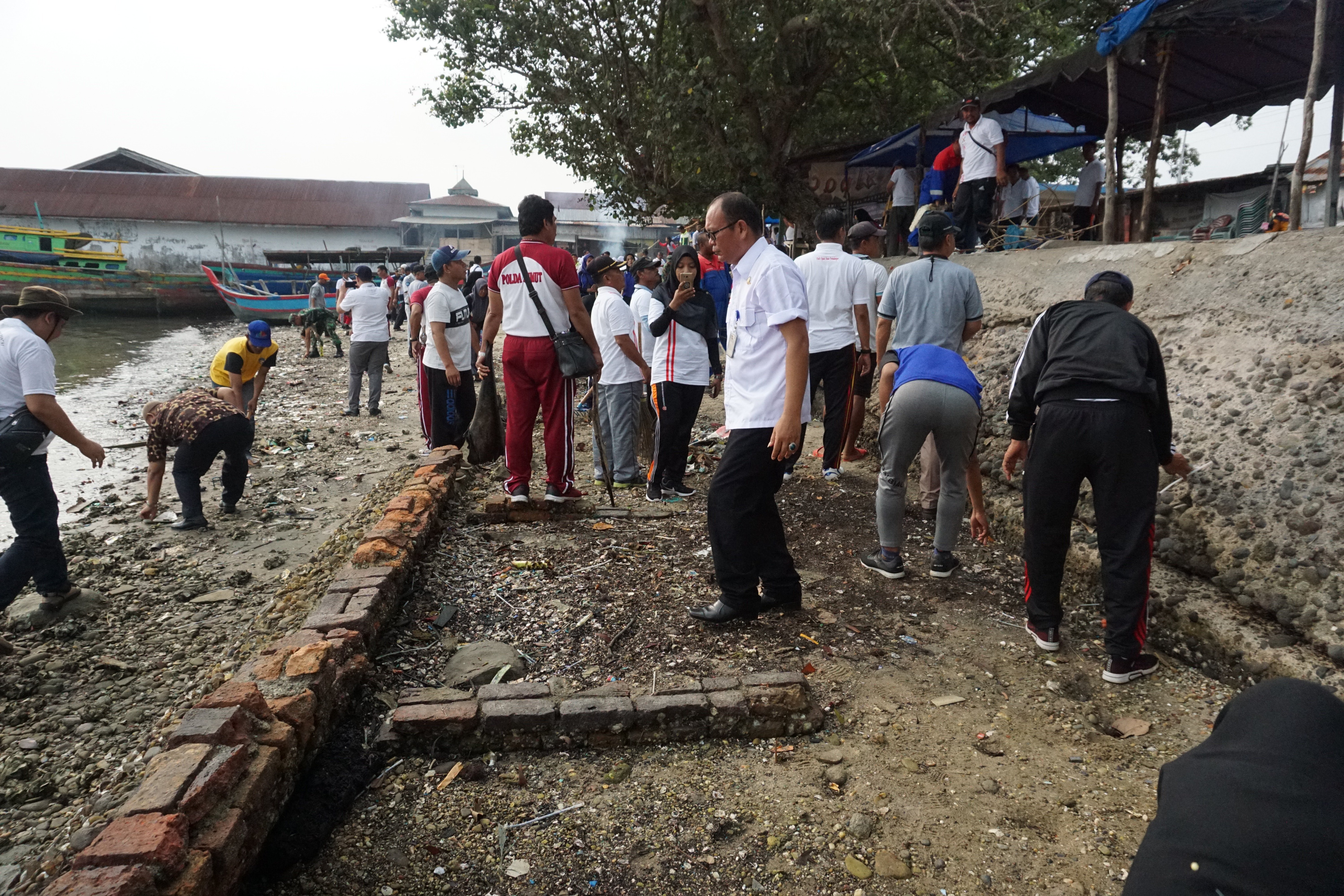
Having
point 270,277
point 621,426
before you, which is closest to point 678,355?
point 621,426

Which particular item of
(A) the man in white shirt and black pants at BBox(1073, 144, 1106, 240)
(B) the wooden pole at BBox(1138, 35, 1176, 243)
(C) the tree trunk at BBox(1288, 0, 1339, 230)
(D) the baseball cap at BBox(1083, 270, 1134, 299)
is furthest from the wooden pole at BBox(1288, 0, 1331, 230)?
(A) the man in white shirt and black pants at BBox(1073, 144, 1106, 240)

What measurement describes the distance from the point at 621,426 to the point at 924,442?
8.02ft

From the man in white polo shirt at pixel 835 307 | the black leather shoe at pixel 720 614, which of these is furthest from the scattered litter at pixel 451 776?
the man in white polo shirt at pixel 835 307

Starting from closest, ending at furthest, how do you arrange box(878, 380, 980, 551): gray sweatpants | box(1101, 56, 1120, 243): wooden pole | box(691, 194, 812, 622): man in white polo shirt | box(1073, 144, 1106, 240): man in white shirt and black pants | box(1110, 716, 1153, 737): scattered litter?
box(1110, 716, 1153, 737): scattered litter
box(691, 194, 812, 622): man in white polo shirt
box(878, 380, 980, 551): gray sweatpants
box(1101, 56, 1120, 243): wooden pole
box(1073, 144, 1106, 240): man in white shirt and black pants

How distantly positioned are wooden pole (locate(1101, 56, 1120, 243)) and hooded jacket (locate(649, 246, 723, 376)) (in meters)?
3.82

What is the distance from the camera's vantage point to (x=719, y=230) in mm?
3416

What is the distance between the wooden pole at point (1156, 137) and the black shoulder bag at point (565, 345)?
17.4 feet

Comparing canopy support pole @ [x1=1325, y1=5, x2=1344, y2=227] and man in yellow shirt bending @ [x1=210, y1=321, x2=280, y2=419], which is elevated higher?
canopy support pole @ [x1=1325, y1=5, x2=1344, y2=227]

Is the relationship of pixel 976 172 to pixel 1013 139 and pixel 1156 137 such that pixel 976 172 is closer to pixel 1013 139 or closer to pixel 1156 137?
pixel 1156 137

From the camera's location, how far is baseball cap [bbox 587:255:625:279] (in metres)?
5.98

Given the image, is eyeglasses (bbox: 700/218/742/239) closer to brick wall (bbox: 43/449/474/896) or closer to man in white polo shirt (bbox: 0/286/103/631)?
brick wall (bbox: 43/449/474/896)

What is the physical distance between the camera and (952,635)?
3.56m

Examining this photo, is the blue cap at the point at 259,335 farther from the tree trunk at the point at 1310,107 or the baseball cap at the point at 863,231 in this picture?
the tree trunk at the point at 1310,107

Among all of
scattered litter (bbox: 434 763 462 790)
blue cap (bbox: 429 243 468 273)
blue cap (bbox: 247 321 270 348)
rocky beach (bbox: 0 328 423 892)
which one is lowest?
rocky beach (bbox: 0 328 423 892)
